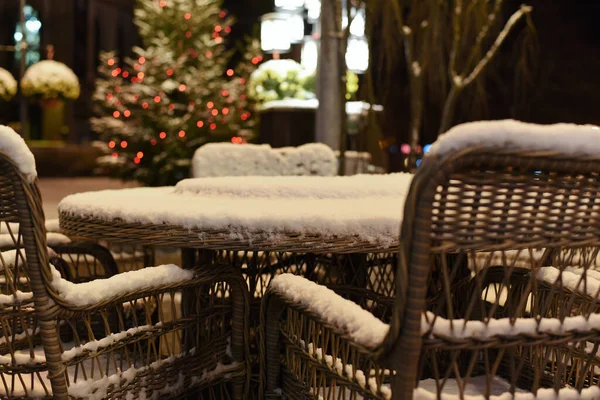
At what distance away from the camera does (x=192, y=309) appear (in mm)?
1080

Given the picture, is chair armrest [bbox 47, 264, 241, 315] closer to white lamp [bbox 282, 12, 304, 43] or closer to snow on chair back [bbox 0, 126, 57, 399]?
snow on chair back [bbox 0, 126, 57, 399]

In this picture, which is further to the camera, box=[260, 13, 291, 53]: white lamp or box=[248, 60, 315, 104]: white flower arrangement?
box=[260, 13, 291, 53]: white lamp

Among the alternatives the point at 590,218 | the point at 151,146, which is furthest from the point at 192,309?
the point at 151,146

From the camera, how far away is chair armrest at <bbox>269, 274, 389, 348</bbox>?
0.68 meters

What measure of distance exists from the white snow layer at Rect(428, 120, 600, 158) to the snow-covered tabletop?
0.34 meters

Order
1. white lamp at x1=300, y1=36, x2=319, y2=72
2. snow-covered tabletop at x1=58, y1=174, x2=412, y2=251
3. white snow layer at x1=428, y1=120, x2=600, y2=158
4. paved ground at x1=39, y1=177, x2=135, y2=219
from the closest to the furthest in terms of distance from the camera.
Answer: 1. white snow layer at x1=428, y1=120, x2=600, y2=158
2. snow-covered tabletop at x1=58, y1=174, x2=412, y2=251
3. white lamp at x1=300, y1=36, x2=319, y2=72
4. paved ground at x1=39, y1=177, x2=135, y2=219

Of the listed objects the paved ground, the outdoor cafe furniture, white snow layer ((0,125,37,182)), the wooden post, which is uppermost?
the wooden post

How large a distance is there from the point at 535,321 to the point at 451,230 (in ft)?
0.54

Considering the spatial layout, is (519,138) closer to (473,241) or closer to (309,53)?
(473,241)

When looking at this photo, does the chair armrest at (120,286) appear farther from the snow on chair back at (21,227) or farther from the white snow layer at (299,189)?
the white snow layer at (299,189)

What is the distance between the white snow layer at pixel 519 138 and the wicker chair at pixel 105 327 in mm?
487

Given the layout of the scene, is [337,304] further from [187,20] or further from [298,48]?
[298,48]

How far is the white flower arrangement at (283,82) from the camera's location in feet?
16.6

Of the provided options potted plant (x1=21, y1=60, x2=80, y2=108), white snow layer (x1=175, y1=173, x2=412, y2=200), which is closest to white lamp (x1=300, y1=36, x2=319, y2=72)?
potted plant (x1=21, y1=60, x2=80, y2=108)
